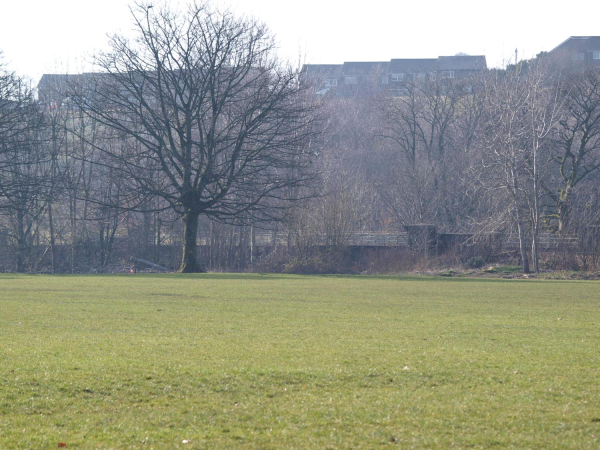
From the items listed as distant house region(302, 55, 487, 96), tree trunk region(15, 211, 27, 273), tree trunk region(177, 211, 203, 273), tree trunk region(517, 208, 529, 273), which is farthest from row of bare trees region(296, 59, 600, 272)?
tree trunk region(15, 211, 27, 273)

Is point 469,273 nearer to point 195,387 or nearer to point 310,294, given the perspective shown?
point 310,294

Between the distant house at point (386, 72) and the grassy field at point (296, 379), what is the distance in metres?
45.0

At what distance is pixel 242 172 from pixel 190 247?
5279 mm

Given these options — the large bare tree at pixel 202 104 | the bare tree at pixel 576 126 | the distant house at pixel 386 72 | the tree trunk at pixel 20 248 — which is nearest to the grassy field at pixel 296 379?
the large bare tree at pixel 202 104

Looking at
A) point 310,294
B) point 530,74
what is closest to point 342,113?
point 530,74

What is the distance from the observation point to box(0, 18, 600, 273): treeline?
34438 mm

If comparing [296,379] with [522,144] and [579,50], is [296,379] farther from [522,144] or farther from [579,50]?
[579,50]

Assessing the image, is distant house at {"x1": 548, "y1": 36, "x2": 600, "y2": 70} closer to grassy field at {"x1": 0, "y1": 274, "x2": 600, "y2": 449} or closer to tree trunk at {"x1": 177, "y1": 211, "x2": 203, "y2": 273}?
tree trunk at {"x1": 177, "y1": 211, "x2": 203, "y2": 273}

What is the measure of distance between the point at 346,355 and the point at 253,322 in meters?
4.03

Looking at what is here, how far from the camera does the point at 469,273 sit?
34156 mm

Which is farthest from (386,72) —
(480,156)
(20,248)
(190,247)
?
(190,247)

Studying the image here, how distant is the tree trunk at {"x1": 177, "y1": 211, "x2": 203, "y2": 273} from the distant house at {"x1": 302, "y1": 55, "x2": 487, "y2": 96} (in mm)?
22956

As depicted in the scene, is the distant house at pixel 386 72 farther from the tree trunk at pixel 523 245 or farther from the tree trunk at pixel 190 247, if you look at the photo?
the tree trunk at pixel 523 245

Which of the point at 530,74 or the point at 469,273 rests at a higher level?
the point at 530,74
